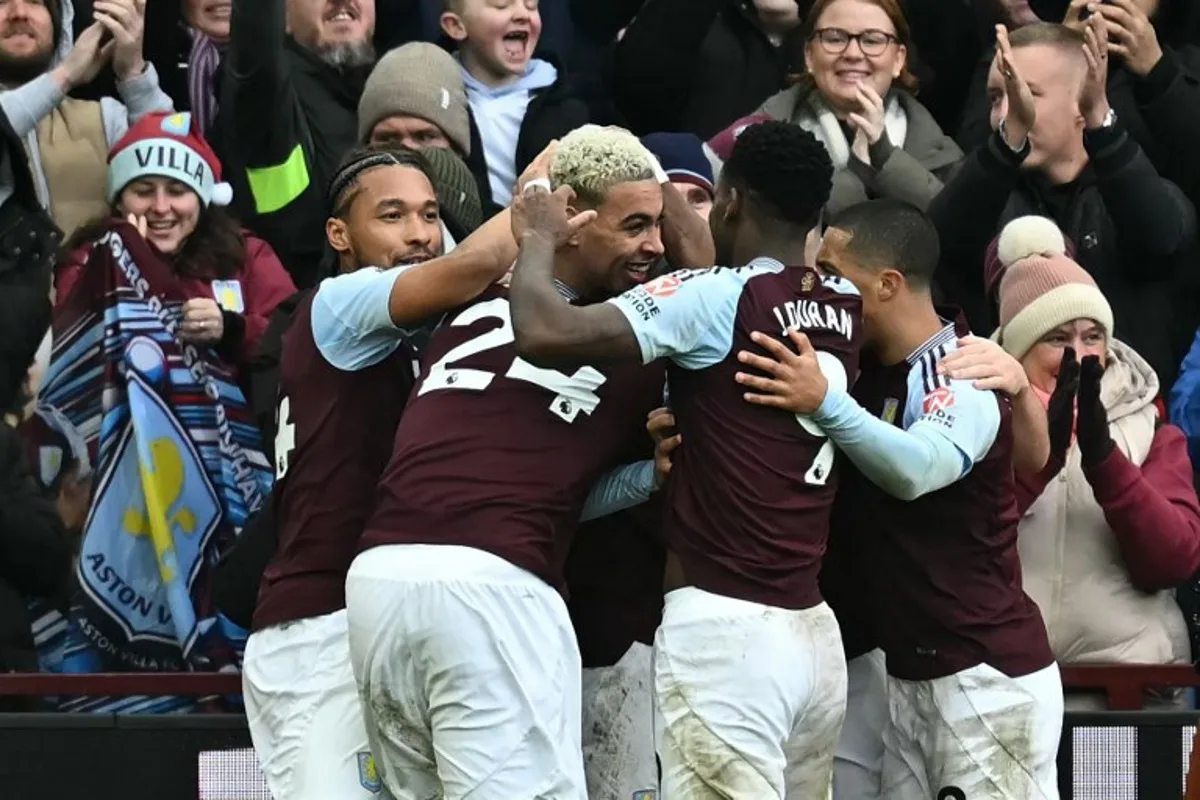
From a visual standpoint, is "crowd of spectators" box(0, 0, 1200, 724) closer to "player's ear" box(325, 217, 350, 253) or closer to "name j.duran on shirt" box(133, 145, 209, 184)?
"name j.duran on shirt" box(133, 145, 209, 184)

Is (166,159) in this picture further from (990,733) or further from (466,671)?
(990,733)

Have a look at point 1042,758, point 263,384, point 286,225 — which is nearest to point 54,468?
point 263,384

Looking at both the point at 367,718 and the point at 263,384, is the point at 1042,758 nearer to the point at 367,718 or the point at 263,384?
the point at 367,718

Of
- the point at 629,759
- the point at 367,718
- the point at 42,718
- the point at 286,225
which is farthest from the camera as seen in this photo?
the point at 286,225

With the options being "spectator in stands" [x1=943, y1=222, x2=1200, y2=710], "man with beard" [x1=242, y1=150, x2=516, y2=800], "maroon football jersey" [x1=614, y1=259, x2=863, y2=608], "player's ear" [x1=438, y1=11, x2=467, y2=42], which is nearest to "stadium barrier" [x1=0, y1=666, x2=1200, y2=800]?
"spectator in stands" [x1=943, y1=222, x2=1200, y2=710]

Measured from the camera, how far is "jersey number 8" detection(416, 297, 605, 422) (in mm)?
7086

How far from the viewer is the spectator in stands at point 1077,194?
9117 mm

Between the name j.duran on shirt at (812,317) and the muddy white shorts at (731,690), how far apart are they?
755mm

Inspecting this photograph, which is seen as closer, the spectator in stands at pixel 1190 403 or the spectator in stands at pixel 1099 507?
the spectator in stands at pixel 1099 507

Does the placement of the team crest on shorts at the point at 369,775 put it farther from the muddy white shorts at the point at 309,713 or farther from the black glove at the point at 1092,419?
the black glove at the point at 1092,419

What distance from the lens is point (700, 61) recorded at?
10250 mm

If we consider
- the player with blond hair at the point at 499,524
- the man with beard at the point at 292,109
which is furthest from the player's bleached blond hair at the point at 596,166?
the man with beard at the point at 292,109

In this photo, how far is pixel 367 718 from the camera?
23.1ft

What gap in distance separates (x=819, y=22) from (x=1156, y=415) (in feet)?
7.05
